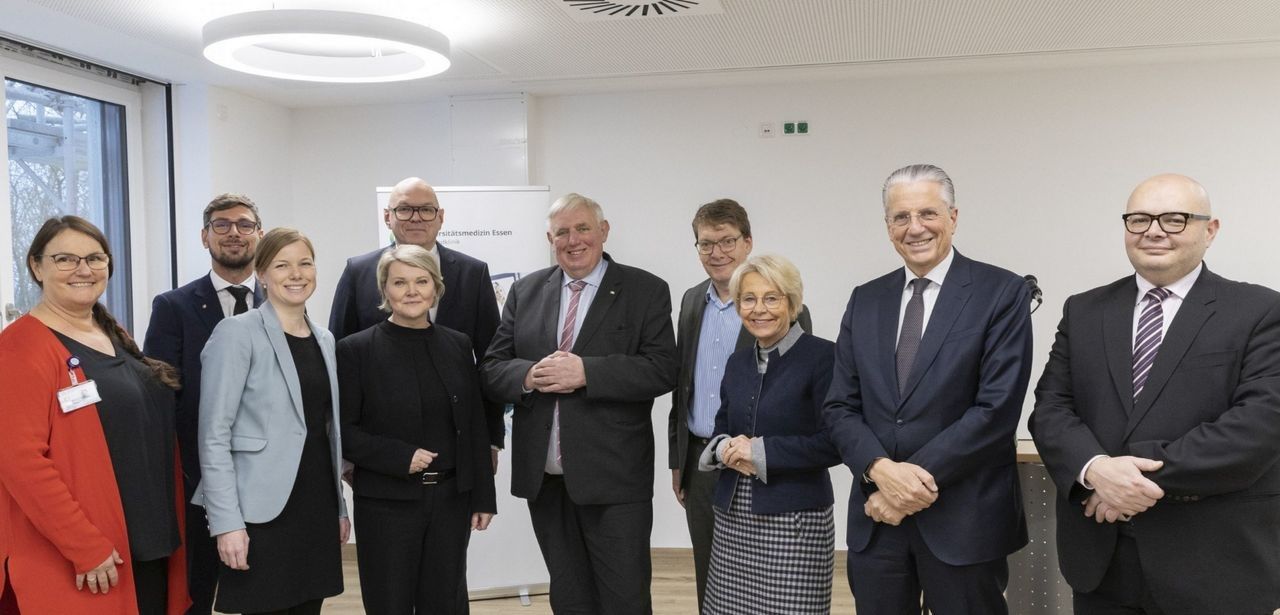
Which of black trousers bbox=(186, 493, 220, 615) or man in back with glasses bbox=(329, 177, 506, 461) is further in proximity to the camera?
man in back with glasses bbox=(329, 177, 506, 461)

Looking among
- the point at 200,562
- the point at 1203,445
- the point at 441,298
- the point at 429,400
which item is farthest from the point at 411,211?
the point at 1203,445

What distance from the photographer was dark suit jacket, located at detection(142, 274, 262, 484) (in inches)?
125

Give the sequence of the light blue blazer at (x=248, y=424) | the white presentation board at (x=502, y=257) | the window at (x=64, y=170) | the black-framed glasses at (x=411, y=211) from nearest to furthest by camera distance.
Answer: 1. the light blue blazer at (x=248, y=424)
2. the black-framed glasses at (x=411, y=211)
3. the window at (x=64, y=170)
4. the white presentation board at (x=502, y=257)

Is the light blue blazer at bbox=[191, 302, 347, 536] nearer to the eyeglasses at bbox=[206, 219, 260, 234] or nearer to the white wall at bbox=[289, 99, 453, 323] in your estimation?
the eyeglasses at bbox=[206, 219, 260, 234]

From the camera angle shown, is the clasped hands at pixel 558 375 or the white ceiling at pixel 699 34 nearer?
the clasped hands at pixel 558 375

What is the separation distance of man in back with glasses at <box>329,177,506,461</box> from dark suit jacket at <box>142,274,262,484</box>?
464mm

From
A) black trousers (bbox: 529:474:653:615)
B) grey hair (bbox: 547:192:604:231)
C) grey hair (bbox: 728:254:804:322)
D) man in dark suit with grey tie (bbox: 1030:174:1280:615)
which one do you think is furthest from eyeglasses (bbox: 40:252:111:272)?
man in dark suit with grey tie (bbox: 1030:174:1280:615)

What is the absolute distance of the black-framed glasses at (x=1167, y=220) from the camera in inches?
92.6

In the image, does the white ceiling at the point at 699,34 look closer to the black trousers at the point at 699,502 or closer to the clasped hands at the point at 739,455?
the black trousers at the point at 699,502

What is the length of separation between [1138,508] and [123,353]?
2.69m

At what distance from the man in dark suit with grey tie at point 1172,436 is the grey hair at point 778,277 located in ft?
2.48

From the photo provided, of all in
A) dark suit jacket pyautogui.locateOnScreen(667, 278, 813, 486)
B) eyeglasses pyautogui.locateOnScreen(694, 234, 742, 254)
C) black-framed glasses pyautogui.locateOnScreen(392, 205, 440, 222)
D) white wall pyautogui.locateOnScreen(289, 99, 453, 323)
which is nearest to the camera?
dark suit jacket pyautogui.locateOnScreen(667, 278, 813, 486)

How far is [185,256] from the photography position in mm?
5594

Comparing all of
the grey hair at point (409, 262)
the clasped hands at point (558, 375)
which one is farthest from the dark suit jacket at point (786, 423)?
the grey hair at point (409, 262)
